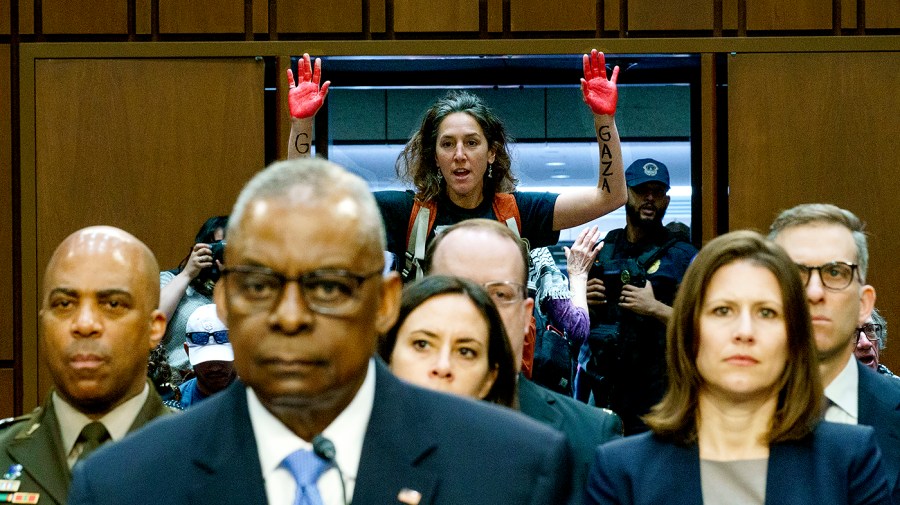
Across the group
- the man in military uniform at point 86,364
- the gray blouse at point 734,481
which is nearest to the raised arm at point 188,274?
the man in military uniform at point 86,364

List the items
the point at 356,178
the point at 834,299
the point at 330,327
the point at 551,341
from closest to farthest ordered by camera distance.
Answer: the point at 330,327 < the point at 356,178 < the point at 834,299 < the point at 551,341

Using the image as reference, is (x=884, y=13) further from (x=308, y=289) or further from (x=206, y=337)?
(x=308, y=289)

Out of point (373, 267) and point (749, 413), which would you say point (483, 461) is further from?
point (749, 413)

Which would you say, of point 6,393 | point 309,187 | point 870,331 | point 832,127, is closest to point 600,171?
point 870,331

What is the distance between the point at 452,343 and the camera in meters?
2.80

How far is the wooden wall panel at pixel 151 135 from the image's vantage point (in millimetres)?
5801

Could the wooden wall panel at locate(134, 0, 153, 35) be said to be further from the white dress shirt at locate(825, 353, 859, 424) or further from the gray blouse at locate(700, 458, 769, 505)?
the gray blouse at locate(700, 458, 769, 505)

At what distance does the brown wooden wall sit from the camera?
576 cm

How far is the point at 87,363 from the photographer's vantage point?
8.46 feet

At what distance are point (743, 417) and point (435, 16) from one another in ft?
11.9

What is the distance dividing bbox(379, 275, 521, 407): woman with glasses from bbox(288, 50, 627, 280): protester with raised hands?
1153 mm

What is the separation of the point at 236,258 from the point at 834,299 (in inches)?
74.6

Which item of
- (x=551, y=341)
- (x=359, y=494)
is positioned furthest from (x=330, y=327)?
(x=551, y=341)

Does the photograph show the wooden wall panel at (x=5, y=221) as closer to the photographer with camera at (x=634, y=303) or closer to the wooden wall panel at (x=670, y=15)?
the photographer with camera at (x=634, y=303)
